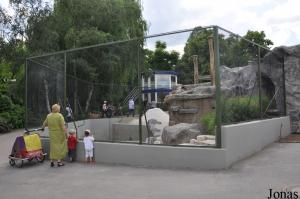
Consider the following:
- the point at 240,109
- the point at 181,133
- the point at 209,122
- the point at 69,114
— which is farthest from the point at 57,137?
the point at 240,109

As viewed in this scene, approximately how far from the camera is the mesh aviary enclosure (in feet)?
34.1

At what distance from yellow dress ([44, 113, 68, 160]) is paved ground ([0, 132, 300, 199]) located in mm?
441

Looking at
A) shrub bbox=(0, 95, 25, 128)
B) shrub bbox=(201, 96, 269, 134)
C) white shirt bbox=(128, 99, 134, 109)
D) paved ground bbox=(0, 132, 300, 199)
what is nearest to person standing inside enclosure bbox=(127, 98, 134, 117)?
white shirt bbox=(128, 99, 134, 109)

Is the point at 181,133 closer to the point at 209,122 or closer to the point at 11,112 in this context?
the point at 209,122

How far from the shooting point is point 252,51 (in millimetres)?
13203

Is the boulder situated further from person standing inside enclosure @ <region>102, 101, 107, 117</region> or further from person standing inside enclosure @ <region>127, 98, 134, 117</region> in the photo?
person standing inside enclosure @ <region>102, 101, 107, 117</region>

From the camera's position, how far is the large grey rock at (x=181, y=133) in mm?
11047

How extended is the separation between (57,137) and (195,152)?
3913 mm

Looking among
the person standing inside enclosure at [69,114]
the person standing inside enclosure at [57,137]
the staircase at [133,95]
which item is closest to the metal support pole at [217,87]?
the staircase at [133,95]

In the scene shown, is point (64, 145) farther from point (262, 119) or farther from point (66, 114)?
point (262, 119)

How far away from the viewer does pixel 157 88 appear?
11.5 metres

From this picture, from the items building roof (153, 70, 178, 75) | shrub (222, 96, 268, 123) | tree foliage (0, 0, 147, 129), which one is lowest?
shrub (222, 96, 268, 123)

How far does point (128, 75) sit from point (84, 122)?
2305 mm

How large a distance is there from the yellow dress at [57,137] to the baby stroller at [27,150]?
81cm
